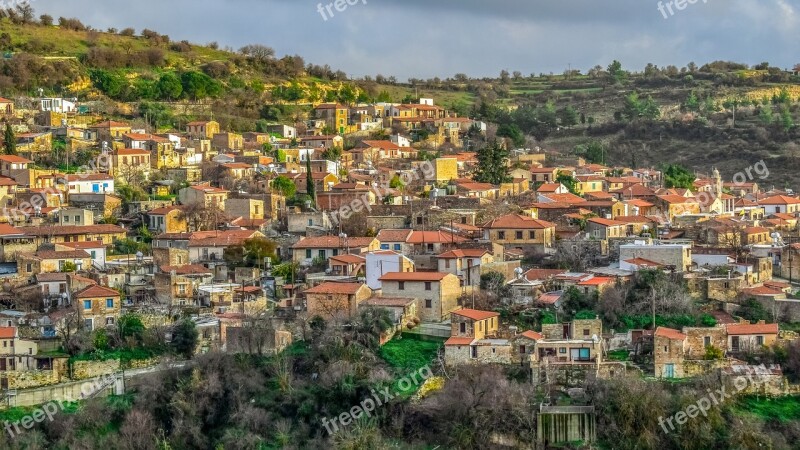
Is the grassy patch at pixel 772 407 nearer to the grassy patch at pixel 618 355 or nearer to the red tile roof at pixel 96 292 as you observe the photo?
the grassy patch at pixel 618 355

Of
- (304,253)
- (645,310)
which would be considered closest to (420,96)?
(304,253)

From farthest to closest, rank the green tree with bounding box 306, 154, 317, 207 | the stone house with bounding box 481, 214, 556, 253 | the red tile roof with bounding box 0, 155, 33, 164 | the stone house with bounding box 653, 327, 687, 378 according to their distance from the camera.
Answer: the red tile roof with bounding box 0, 155, 33, 164 < the green tree with bounding box 306, 154, 317, 207 < the stone house with bounding box 481, 214, 556, 253 < the stone house with bounding box 653, 327, 687, 378

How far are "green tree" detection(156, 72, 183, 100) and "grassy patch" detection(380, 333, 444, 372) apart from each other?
3026cm

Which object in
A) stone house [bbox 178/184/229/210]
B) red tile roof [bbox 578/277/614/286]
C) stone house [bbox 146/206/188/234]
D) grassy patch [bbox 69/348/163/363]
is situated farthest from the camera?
stone house [bbox 178/184/229/210]

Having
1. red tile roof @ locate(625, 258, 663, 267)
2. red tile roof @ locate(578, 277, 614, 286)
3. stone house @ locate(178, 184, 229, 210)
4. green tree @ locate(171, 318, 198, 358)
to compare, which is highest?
stone house @ locate(178, 184, 229, 210)

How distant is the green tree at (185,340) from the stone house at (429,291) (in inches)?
175

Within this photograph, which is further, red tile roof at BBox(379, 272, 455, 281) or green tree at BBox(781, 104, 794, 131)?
green tree at BBox(781, 104, 794, 131)

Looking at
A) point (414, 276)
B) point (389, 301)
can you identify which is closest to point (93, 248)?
point (389, 301)

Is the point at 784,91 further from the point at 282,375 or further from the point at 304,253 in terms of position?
the point at 282,375

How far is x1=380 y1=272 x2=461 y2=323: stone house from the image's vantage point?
29.1 m

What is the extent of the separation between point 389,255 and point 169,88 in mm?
27314

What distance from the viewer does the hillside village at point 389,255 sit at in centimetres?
2703

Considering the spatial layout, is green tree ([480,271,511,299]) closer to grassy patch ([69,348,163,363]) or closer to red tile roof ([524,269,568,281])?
red tile roof ([524,269,568,281])

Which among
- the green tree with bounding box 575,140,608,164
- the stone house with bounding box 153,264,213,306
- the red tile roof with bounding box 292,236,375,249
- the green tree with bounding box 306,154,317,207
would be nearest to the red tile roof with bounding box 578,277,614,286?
the red tile roof with bounding box 292,236,375,249
